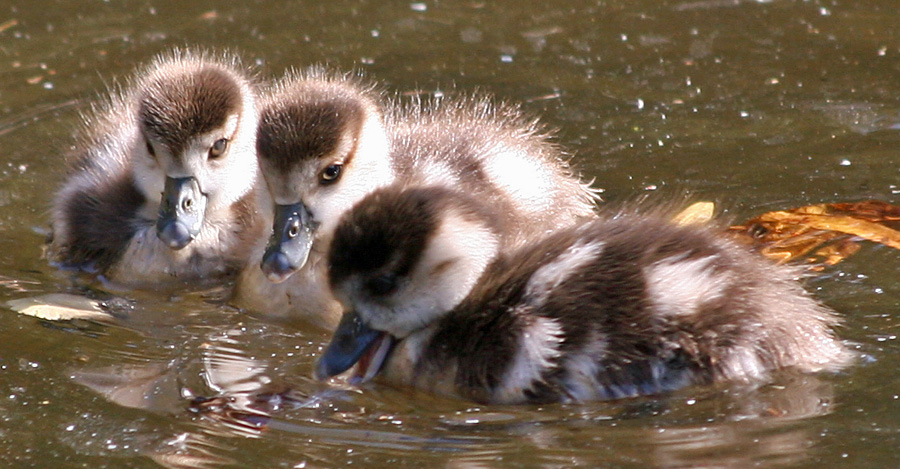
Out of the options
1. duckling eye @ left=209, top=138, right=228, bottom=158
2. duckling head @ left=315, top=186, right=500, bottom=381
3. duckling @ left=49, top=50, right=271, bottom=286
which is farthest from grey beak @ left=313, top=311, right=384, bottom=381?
duckling eye @ left=209, top=138, right=228, bottom=158

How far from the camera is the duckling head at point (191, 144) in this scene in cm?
387

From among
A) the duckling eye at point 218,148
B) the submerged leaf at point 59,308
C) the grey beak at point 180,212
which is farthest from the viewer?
the duckling eye at point 218,148

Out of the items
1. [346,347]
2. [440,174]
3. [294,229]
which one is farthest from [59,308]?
[440,174]

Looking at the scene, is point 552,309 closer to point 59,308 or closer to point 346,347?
point 346,347

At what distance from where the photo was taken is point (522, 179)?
13.2ft

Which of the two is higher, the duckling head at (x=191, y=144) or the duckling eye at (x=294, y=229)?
the duckling head at (x=191, y=144)

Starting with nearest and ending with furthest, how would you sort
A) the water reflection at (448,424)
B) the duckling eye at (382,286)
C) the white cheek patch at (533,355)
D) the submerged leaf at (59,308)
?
the water reflection at (448,424) → the white cheek patch at (533,355) → the duckling eye at (382,286) → the submerged leaf at (59,308)

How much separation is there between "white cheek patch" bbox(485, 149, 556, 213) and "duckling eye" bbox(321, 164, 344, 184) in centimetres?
44

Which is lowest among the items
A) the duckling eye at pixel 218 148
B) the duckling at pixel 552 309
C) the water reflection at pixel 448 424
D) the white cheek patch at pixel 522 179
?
the water reflection at pixel 448 424

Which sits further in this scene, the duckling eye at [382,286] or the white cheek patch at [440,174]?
the white cheek patch at [440,174]

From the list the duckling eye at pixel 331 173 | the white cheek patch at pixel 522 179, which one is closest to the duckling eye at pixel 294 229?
the duckling eye at pixel 331 173

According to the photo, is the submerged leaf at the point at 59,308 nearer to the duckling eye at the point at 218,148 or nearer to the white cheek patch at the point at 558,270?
the duckling eye at the point at 218,148

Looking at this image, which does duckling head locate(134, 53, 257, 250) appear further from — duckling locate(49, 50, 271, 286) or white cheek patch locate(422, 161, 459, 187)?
white cheek patch locate(422, 161, 459, 187)

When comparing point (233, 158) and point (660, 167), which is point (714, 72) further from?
point (233, 158)
